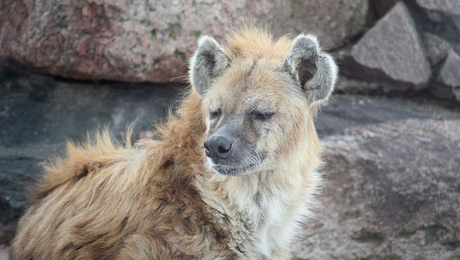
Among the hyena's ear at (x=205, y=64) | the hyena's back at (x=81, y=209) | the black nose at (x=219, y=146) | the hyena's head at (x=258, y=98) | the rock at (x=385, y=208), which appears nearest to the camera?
the black nose at (x=219, y=146)

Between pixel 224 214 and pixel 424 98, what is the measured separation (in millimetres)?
3453

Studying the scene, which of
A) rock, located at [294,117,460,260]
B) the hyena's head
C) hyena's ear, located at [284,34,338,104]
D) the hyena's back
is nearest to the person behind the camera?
the hyena's head

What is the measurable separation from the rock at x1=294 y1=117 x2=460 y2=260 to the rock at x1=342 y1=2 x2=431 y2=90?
41.9 inches

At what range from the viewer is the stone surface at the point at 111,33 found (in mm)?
4863

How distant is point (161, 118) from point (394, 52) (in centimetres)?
262

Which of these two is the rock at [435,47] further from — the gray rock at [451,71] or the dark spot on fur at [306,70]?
the dark spot on fur at [306,70]

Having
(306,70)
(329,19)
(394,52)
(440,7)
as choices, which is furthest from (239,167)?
(440,7)

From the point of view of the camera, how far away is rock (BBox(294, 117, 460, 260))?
5082 millimetres

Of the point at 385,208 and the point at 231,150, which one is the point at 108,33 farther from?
the point at 385,208

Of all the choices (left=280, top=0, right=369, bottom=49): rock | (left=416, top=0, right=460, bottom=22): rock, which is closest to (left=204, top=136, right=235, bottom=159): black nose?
(left=280, top=0, right=369, bottom=49): rock

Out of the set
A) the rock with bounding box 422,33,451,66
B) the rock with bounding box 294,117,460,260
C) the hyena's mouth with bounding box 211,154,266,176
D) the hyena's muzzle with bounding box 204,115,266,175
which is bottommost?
the rock with bounding box 294,117,460,260

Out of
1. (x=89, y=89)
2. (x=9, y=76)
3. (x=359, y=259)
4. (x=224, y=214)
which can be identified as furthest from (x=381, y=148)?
(x=9, y=76)

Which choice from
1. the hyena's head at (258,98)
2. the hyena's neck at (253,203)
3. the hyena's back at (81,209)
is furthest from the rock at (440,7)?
the hyena's back at (81,209)

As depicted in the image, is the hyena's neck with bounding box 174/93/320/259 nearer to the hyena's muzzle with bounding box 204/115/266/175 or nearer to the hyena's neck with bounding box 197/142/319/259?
the hyena's neck with bounding box 197/142/319/259
